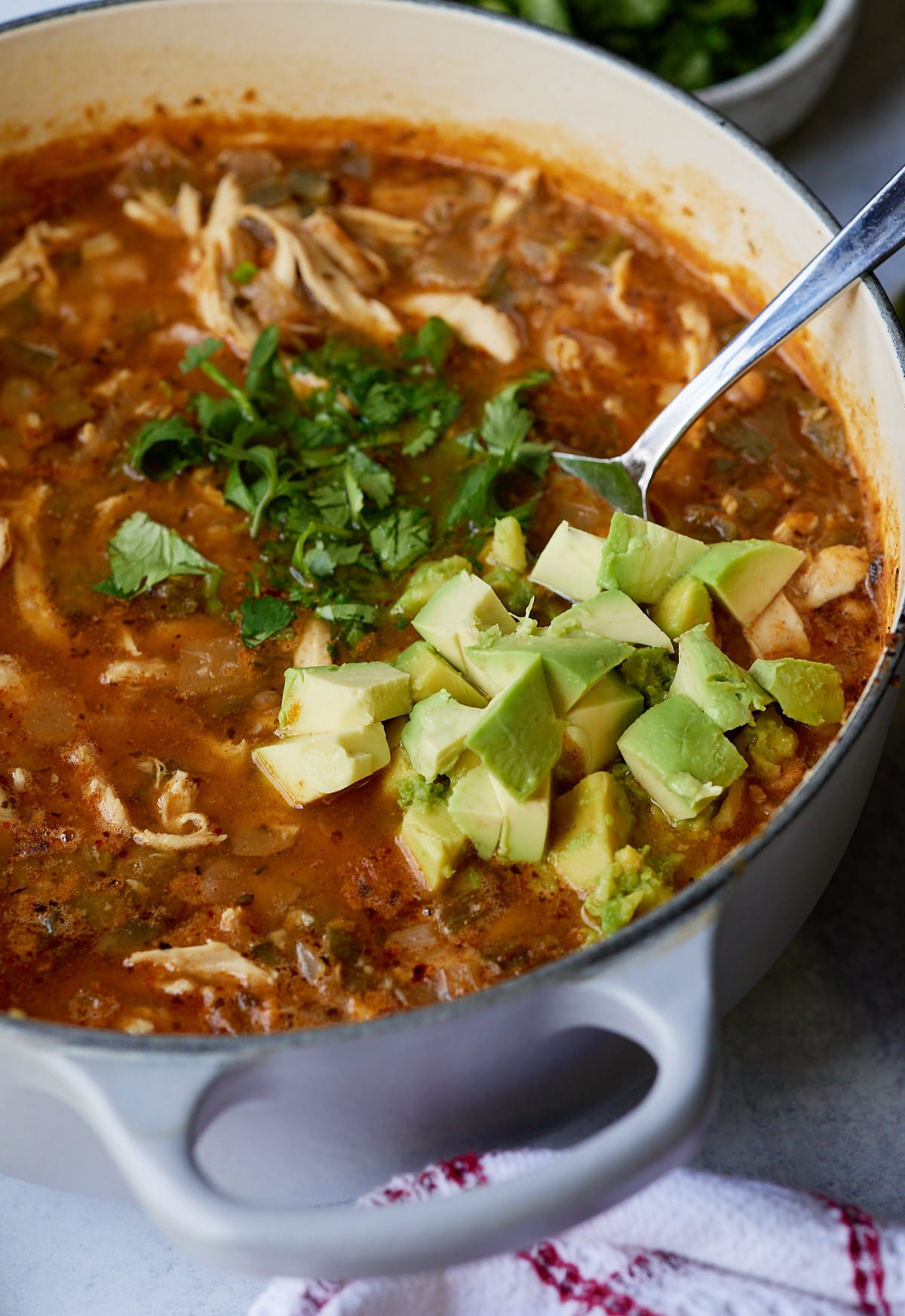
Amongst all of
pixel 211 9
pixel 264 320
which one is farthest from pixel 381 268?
pixel 211 9

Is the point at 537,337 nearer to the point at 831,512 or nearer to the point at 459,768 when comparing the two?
the point at 831,512

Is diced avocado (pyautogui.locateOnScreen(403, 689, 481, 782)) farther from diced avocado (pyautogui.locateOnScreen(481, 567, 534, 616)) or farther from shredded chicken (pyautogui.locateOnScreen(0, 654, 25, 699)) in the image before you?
shredded chicken (pyautogui.locateOnScreen(0, 654, 25, 699))

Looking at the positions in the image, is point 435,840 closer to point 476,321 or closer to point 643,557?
point 643,557

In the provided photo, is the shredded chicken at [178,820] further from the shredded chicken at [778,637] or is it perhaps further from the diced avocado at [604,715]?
the shredded chicken at [778,637]

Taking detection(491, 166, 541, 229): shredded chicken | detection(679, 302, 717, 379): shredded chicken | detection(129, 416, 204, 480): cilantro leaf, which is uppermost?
detection(679, 302, 717, 379): shredded chicken

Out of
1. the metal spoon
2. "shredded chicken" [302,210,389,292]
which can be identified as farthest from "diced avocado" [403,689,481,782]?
"shredded chicken" [302,210,389,292]

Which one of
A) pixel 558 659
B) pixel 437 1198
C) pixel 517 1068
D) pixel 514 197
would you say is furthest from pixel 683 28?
pixel 437 1198
